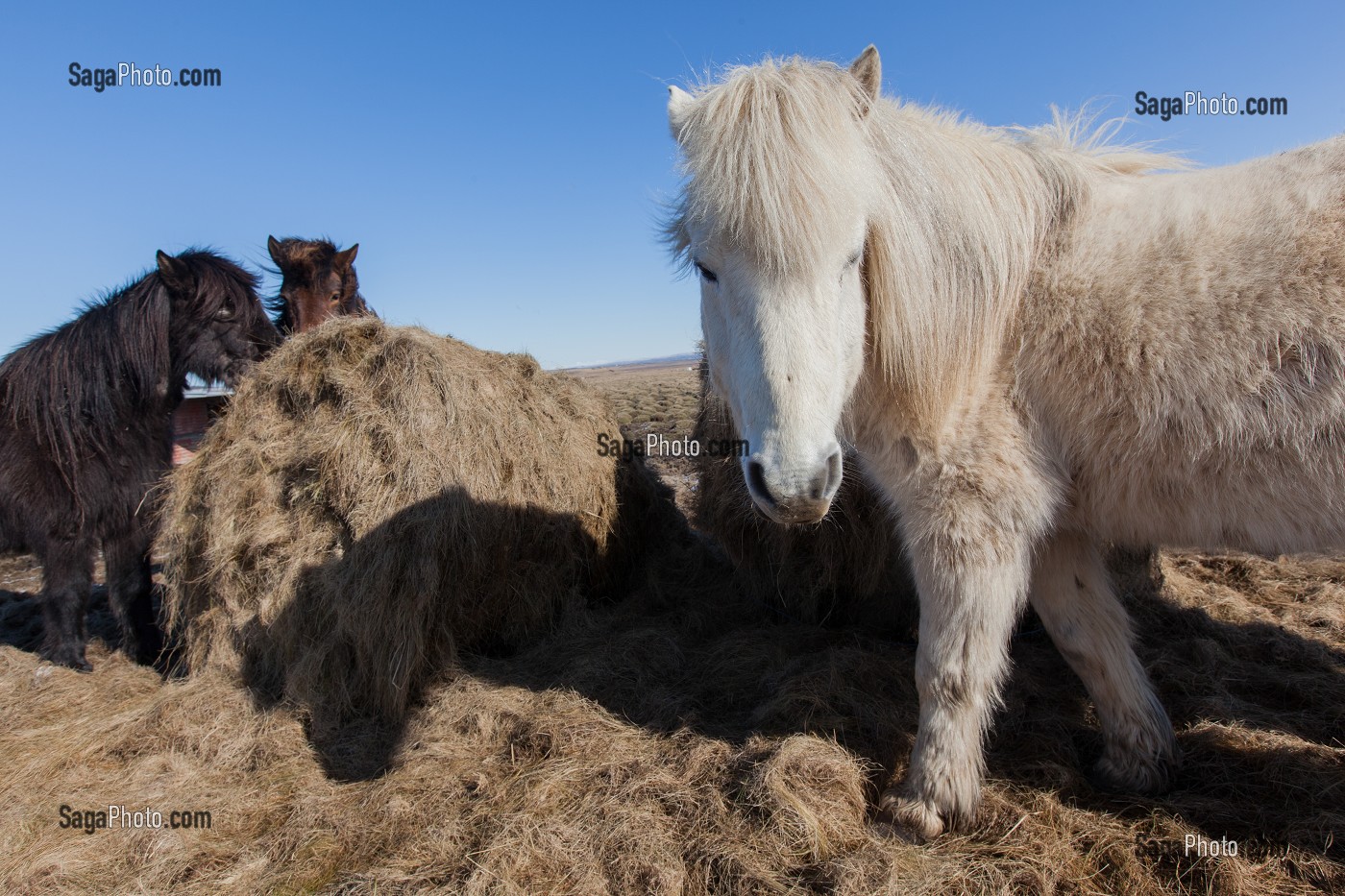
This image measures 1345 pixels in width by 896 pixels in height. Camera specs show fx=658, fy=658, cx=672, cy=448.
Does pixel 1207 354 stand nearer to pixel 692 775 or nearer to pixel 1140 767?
pixel 1140 767

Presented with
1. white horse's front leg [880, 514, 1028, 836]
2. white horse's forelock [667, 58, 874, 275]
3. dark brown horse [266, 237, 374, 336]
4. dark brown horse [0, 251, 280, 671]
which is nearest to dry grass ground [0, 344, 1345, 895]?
white horse's front leg [880, 514, 1028, 836]

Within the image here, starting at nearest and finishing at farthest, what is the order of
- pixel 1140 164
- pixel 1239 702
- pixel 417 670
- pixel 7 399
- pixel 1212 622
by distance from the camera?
1. pixel 1140 164
2. pixel 1239 702
3. pixel 417 670
4. pixel 1212 622
5. pixel 7 399

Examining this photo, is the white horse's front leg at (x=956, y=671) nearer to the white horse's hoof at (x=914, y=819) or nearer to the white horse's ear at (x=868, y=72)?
the white horse's hoof at (x=914, y=819)

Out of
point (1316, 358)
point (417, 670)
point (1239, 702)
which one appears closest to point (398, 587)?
point (417, 670)

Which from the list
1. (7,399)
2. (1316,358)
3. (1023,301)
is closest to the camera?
(1316,358)

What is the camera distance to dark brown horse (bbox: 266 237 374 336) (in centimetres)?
591

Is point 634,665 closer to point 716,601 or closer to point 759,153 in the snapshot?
point 716,601

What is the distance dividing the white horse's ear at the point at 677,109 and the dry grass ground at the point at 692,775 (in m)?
2.21

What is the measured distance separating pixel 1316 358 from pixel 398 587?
140 inches

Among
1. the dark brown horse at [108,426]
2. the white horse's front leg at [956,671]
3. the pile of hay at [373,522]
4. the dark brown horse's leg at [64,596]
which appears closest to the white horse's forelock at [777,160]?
the white horse's front leg at [956,671]

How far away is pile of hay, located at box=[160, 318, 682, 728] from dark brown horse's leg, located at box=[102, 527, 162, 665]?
75cm

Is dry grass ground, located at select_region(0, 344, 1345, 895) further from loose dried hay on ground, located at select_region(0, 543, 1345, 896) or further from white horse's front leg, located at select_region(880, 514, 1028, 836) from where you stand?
white horse's front leg, located at select_region(880, 514, 1028, 836)

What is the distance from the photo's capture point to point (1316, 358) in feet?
5.78

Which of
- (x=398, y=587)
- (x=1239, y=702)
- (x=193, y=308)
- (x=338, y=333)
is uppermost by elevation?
(x=193, y=308)
